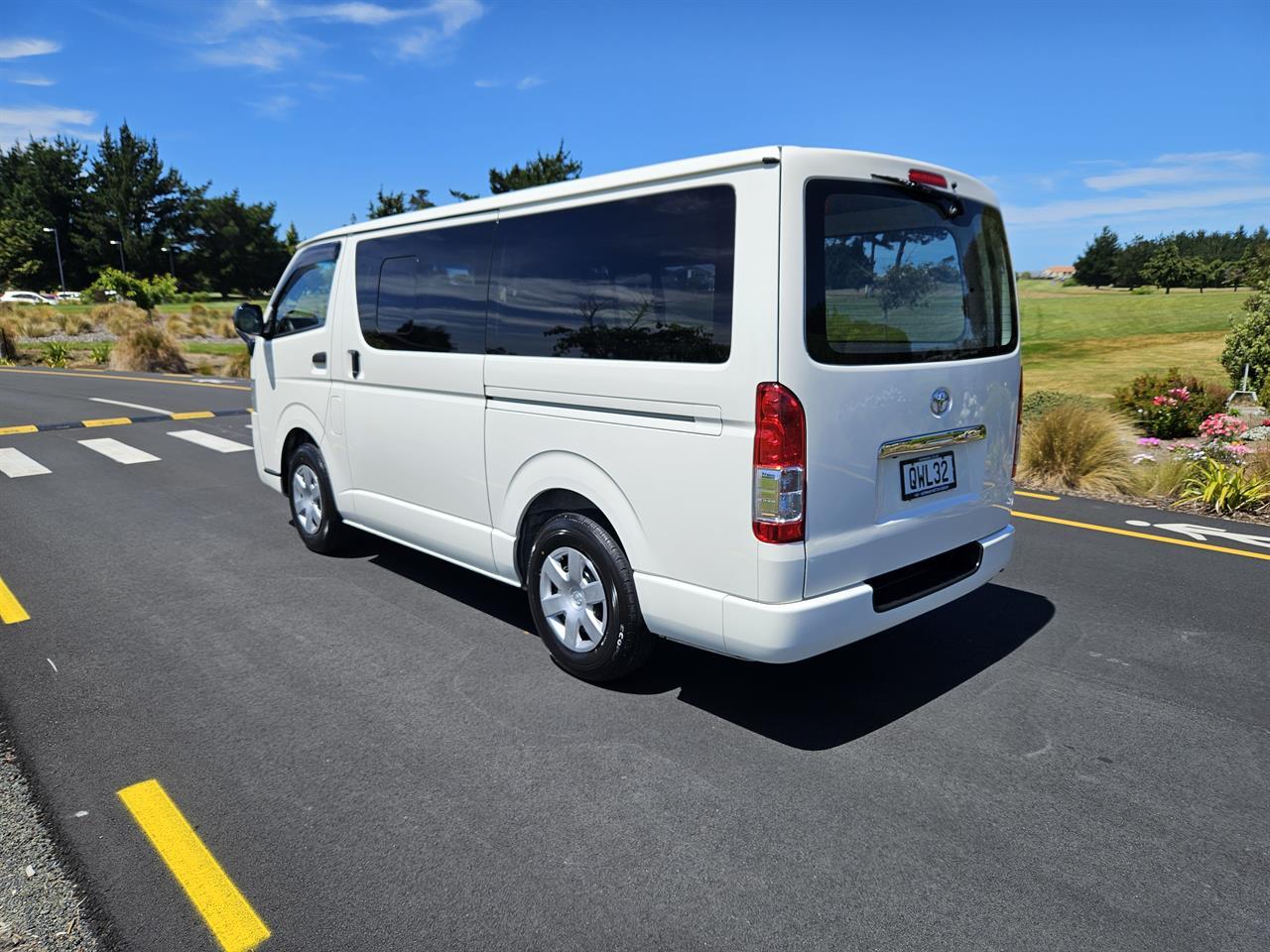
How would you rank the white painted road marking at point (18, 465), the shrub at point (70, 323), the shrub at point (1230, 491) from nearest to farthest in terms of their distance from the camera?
the shrub at point (1230, 491), the white painted road marking at point (18, 465), the shrub at point (70, 323)

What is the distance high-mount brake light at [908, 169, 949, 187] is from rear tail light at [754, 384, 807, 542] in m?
1.17

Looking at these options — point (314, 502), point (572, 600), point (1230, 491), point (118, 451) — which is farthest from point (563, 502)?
point (118, 451)

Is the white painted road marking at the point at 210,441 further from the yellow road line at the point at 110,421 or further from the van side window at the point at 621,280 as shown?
the van side window at the point at 621,280

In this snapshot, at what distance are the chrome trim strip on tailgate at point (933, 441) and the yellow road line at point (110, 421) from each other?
12263 mm

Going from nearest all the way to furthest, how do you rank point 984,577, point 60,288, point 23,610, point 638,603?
point 638,603 < point 984,577 < point 23,610 < point 60,288

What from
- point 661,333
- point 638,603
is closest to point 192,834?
point 638,603

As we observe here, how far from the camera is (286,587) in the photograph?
5.49 m

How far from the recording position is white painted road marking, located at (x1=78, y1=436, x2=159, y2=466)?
9.80m

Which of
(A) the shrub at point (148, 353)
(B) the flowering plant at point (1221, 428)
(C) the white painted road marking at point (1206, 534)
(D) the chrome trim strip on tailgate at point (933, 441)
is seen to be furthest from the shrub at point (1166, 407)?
(A) the shrub at point (148, 353)

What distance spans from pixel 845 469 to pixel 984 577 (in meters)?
1.30

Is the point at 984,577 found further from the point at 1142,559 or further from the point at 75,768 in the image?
the point at 75,768

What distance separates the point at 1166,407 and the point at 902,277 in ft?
38.3

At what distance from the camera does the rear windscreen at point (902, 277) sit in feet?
10.5

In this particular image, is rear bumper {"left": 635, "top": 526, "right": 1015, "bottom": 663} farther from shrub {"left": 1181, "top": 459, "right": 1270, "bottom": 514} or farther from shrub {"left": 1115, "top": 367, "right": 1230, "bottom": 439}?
shrub {"left": 1115, "top": 367, "right": 1230, "bottom": 439}
